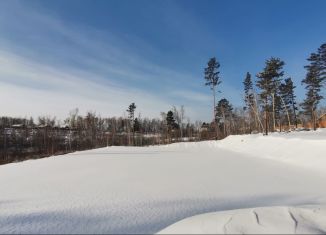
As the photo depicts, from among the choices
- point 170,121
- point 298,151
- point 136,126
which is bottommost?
point 298,151

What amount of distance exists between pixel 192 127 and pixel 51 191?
57834 mm

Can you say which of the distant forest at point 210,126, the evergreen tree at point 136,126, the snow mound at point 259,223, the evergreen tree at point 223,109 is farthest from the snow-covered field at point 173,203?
the evergreen tree at point 136,126

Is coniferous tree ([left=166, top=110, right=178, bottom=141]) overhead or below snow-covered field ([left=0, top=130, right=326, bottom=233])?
overhead

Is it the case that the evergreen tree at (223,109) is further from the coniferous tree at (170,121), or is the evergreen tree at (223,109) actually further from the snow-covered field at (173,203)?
the snow-covered field at (173,203)

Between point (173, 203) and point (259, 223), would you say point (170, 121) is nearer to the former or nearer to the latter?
point (173, 203)

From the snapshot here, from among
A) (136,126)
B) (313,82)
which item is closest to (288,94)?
(313,82)

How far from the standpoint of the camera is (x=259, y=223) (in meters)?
3.59

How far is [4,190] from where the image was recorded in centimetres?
758

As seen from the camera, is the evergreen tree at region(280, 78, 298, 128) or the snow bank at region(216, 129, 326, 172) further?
the evergreen tree at region(280, 78, 298, 128)

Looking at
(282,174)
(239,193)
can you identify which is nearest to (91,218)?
(239,193)

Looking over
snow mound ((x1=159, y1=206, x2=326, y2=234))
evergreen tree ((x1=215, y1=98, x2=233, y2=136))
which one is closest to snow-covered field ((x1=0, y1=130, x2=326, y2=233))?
snow mound ((x1=159, y1=206, x2=326, y2=234))

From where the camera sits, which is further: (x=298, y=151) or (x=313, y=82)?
(x=313, y=82)

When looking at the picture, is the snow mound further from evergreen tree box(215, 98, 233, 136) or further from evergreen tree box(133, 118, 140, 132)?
evergreen tree box(133, 118, 140, 132)

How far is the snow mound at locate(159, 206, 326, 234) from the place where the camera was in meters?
3.40
